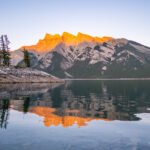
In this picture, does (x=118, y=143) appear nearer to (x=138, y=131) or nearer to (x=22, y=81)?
(x=138, y=131)

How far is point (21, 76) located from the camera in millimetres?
169125

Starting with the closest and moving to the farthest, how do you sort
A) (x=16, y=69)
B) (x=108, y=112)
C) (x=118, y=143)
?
(x=118, y=143) < (x=108, y=112) < (x=16, y=69)

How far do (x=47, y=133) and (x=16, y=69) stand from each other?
142 meters

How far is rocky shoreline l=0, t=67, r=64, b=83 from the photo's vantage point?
155 m

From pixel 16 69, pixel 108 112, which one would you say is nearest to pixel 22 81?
pixel 16 69

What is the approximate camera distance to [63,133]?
28578 mm

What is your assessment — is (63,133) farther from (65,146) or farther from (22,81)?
(22,81)

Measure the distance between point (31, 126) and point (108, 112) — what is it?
16952 millimetres

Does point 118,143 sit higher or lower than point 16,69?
lower

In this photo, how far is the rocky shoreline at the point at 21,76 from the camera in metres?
155

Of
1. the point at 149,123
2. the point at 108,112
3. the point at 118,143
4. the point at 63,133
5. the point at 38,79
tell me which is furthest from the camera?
the point at 38,79

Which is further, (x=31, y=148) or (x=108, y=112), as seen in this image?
(x=108, y=112)

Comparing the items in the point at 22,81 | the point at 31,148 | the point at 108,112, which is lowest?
the point at 31,148

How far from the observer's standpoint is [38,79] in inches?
7229
